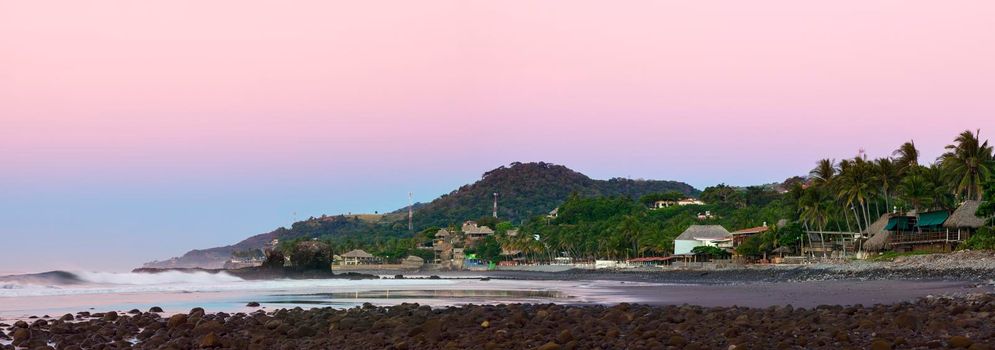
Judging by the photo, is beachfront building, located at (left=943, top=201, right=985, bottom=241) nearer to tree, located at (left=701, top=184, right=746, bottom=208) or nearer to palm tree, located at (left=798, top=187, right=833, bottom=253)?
palm tree, located at (left=798, top=187, right=833, bottom=253)

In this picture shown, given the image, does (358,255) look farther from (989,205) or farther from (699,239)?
(989,205)

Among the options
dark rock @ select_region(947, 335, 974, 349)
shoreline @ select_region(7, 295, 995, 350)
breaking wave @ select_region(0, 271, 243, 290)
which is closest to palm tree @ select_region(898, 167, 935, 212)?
breaking wave @ select_region(0, 271, 243, 290)

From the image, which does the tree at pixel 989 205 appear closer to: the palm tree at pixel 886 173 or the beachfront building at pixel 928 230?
the beachfront building at pixel 928 230

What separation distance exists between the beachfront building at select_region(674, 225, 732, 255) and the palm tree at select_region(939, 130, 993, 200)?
43.0 metres

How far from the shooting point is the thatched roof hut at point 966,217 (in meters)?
58.7

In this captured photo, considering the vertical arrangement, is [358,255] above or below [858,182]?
below

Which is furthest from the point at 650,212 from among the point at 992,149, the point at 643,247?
the point at 992,149

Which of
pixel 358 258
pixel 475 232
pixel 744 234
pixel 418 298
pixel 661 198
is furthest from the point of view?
pixel 475 232

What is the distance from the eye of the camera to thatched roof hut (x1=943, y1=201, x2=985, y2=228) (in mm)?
58688

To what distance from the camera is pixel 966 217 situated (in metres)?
59.2

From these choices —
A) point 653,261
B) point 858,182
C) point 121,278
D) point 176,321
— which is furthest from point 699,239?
point 176,321

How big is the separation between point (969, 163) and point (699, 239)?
1830 inches

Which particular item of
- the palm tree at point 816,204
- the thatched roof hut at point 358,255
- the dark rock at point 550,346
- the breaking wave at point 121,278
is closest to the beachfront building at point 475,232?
the thatched roof hut at point 358,255

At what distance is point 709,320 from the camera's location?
16594mm
